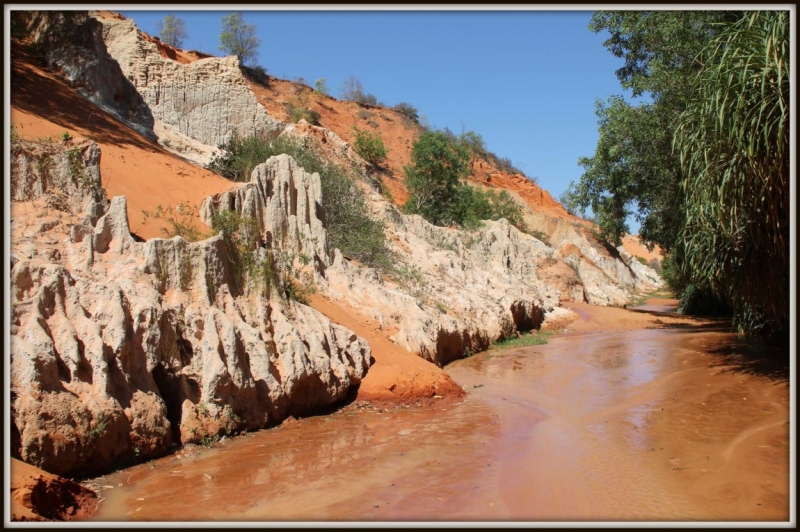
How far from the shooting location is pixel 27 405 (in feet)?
15.2

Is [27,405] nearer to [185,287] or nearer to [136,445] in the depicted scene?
[136,445]

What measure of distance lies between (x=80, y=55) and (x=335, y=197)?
634 centimetres

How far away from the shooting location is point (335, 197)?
1582 centimetres

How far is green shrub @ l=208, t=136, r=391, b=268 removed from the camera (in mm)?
14406

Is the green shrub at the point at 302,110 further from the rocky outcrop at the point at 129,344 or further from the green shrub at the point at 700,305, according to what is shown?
the rocky outcrop at the point at 129,344

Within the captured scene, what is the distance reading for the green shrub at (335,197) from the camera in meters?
14.4

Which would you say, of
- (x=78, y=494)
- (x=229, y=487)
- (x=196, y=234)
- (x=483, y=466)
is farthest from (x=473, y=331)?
(x=78, y=494)

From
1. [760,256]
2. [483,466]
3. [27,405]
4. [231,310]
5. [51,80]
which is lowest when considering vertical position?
[483,466]

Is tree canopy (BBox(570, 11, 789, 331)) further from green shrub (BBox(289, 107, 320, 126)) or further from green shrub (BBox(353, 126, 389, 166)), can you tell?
green shrub (BBox(289, 107, 320, 126))

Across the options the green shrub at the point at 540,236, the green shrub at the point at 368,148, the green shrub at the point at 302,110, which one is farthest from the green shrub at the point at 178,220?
the green shrub at the point at 368,148

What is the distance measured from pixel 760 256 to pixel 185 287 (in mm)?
7700

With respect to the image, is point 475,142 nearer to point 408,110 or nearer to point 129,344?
point 408,110

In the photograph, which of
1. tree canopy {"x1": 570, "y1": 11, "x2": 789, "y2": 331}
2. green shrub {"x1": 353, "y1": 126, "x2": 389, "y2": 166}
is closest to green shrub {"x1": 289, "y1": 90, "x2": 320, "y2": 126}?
green shrub {"x1": 353, "y1": 126, "x2": 389, "y2": 166}

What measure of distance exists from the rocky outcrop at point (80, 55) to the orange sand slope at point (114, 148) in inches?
32.5
